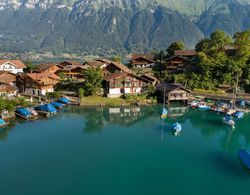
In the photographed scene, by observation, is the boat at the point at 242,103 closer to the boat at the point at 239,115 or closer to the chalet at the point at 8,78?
the boat at the point at 239,115

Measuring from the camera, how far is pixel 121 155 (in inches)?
1094

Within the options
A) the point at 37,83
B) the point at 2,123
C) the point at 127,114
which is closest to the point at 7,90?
the point at 37,83

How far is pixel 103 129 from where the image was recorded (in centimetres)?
3631

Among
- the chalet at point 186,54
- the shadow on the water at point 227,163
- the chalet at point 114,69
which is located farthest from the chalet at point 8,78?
the shadow on the water at point 227,163

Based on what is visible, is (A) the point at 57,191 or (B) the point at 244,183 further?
(B) the point at 244,183

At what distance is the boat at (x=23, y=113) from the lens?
37.3 meters

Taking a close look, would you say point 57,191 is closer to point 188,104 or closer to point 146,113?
point 146,113

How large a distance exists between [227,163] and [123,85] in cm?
2562

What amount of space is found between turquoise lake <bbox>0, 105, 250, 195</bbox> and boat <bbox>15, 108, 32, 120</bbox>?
42.7 inches

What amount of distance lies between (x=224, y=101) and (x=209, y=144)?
1843cm

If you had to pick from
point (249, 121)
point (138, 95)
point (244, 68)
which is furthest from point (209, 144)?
point (244, 68)

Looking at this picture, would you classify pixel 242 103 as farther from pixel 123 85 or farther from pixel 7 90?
pixel 7 90

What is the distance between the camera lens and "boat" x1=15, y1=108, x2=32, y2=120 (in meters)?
37.3

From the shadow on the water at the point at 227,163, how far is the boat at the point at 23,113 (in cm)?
2347
